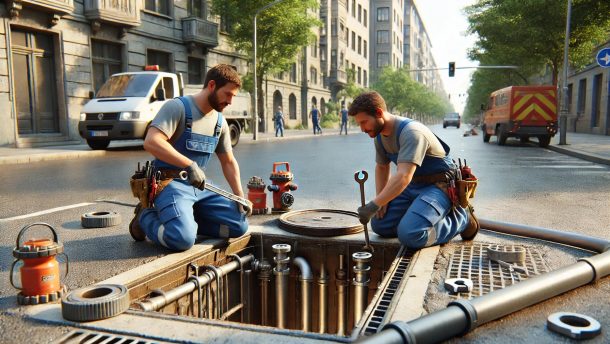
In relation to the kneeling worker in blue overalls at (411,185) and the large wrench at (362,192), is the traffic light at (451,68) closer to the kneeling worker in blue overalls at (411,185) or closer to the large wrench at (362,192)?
the kneeling worker in blue overalls at (411,185)

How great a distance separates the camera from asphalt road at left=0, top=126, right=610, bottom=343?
9.74ft

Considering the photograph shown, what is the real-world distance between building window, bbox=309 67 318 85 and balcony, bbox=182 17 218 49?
1711 centimetres

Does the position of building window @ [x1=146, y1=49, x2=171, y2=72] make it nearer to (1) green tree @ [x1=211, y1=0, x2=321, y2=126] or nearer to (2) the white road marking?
(1) green tree @ [x1=211, y1=0, x2=321, y2=126]

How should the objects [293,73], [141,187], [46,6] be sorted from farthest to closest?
1. [293,73]
2. [46,6]
3. [141,187]

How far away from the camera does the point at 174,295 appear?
316 cm

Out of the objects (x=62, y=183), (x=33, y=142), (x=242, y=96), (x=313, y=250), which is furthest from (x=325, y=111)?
(x=313, y=250)

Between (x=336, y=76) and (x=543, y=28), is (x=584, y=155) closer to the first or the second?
(x=543, y=28)

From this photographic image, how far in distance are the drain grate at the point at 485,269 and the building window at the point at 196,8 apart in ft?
76.9

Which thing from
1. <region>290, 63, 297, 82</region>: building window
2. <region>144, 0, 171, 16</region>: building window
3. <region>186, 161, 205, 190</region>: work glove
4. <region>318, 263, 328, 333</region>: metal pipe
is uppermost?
<region>144, 0, 171, 16</region>: building window

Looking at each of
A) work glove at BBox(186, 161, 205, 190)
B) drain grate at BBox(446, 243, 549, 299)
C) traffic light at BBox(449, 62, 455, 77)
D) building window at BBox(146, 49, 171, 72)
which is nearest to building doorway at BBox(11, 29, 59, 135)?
building window at BBox(146, 49, 171, 72)

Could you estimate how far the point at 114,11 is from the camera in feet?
63.3

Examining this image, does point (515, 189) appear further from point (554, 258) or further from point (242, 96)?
point (242, 96)

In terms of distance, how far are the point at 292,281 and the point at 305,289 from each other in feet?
0.70

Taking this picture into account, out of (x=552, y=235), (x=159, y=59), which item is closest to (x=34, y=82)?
(x=159, y=59)
